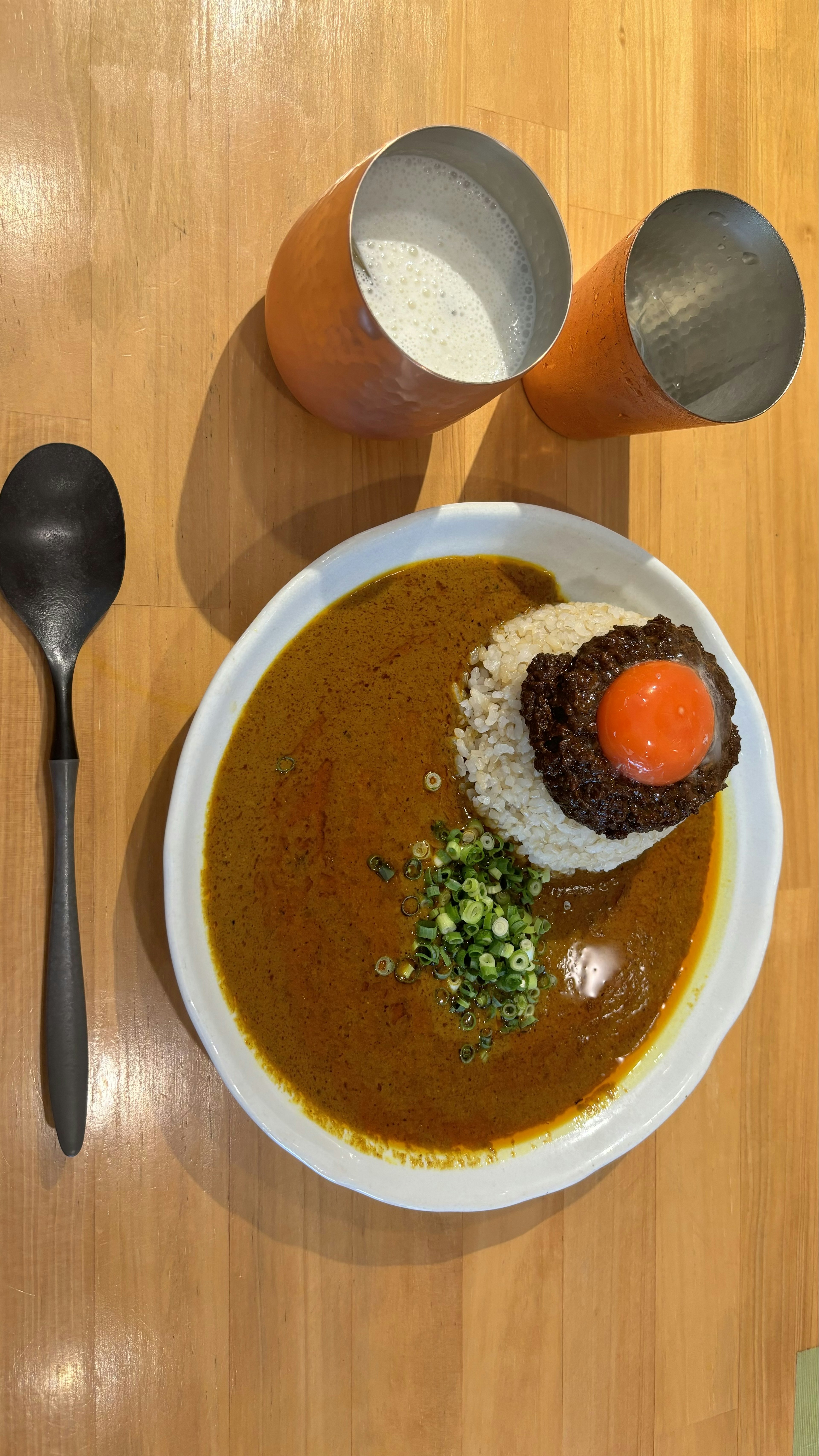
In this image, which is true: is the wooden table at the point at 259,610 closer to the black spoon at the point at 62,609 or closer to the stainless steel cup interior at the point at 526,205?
the black spoon at the point at 62,609

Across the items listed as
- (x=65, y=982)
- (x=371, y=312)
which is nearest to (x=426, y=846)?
(x=65, y=982)

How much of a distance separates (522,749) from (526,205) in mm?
705

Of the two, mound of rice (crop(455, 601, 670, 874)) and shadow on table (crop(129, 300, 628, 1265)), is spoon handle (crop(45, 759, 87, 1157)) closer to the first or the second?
shadow on table (crop(129, 300, 628, 1265))

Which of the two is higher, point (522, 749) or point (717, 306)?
point (717, 306)

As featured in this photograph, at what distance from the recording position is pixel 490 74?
4.52ft

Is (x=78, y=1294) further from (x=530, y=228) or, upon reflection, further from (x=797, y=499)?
(x=797, y=499)

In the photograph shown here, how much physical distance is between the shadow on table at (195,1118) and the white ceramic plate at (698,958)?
73 mm

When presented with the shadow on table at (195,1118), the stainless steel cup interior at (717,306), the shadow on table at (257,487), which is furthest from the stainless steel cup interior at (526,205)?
the shadow on table at (195,1118)

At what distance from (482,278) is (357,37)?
1.53 ft

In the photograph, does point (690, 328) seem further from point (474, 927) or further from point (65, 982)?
point (65, 982)

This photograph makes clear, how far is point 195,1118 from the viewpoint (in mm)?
1306

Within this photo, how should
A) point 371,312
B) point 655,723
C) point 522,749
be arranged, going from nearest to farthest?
point 371,312 → point 655,723 → point 522,749

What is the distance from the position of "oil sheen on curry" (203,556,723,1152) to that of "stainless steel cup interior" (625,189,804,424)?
36 cm

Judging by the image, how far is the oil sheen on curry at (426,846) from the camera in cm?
125
